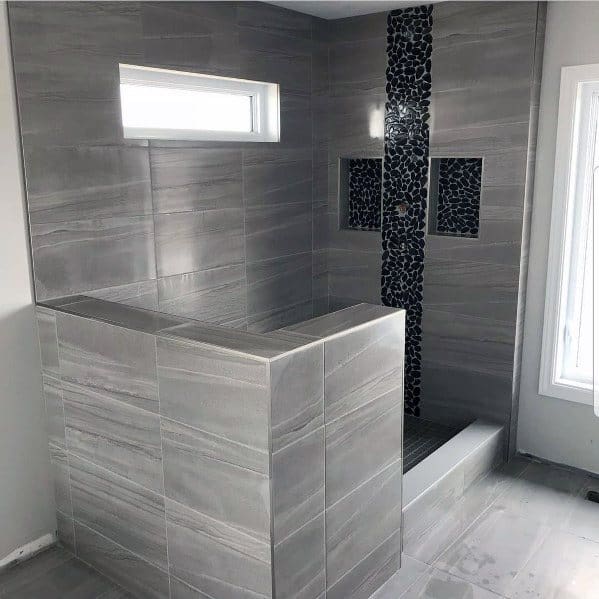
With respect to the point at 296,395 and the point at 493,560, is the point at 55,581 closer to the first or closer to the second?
the point at 296,395

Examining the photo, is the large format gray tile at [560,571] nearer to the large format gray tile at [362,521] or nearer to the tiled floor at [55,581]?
the large format gray tile at [362,521]

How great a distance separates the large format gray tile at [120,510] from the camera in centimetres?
233

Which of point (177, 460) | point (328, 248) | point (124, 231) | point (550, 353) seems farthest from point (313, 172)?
point (177, 460)

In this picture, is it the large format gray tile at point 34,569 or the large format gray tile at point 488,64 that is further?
the large format gray tile at point 488,64

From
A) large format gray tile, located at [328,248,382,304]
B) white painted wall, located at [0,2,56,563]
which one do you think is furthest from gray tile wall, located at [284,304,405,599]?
large format gray tile, located at [328,248,382,304]

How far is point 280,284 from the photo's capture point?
3771mm

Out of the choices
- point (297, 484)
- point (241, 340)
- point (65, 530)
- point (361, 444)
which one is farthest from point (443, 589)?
point (65, 530)

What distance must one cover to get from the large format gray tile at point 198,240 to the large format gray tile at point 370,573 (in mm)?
1558

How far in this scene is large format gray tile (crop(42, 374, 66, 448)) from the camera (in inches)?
Result: 103

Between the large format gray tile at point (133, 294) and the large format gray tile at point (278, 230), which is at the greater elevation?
the large format gray tile at point (278, 230)

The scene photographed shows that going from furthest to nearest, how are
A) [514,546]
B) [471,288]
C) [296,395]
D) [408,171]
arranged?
[408,171] → [471,288] → [514,546] → [296,395]

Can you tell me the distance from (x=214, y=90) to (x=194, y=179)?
0.50m

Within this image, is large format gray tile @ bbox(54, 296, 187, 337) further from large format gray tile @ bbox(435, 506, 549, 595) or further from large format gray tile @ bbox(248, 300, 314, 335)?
large format gray tile @ bbox(435, 506, 549, 595)

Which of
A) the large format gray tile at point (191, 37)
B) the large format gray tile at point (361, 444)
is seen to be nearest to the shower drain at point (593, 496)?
the large format gray tile at point (361, 444)
